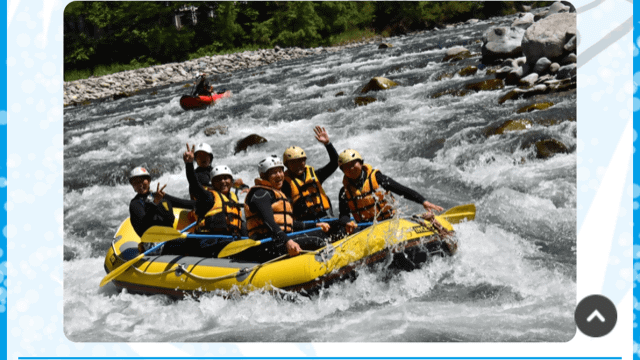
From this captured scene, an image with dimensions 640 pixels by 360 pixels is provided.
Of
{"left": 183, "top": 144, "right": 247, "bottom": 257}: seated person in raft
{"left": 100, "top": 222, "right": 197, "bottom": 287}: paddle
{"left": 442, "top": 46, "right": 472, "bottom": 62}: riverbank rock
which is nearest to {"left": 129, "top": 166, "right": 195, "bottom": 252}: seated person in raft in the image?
{"left": 100, "top": 222, "right": 197, "bottom": 287}: paddle

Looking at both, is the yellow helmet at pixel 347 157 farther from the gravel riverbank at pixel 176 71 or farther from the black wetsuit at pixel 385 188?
the gravel riverbank at pixel 176 71

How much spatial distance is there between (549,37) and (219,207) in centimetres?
523

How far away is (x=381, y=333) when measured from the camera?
295 centimetres

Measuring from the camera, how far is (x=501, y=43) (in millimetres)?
9094

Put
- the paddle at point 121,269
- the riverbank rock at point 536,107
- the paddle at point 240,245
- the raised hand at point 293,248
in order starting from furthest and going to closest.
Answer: the riverbank rock at point 536,107, the paddle at point 121,269, the paddle at point 240,245, the raised hand at point 293,248

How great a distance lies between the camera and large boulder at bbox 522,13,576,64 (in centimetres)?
679

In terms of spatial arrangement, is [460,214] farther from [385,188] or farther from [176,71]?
[176,71]

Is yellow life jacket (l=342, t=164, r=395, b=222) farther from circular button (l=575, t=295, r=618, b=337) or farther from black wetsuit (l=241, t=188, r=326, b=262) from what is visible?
circular button (l=575, t=295, r=618, b=337)

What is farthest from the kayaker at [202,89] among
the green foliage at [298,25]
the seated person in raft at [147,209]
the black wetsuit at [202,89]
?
the seated person in raft at [147,209]

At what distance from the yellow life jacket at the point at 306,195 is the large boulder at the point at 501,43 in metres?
6.10

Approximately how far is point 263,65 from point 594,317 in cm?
1141

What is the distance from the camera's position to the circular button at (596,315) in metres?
2.38

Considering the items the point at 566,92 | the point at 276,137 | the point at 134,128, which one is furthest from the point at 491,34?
the point at 134,128

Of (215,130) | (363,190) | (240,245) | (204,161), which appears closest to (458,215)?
(363,190)
